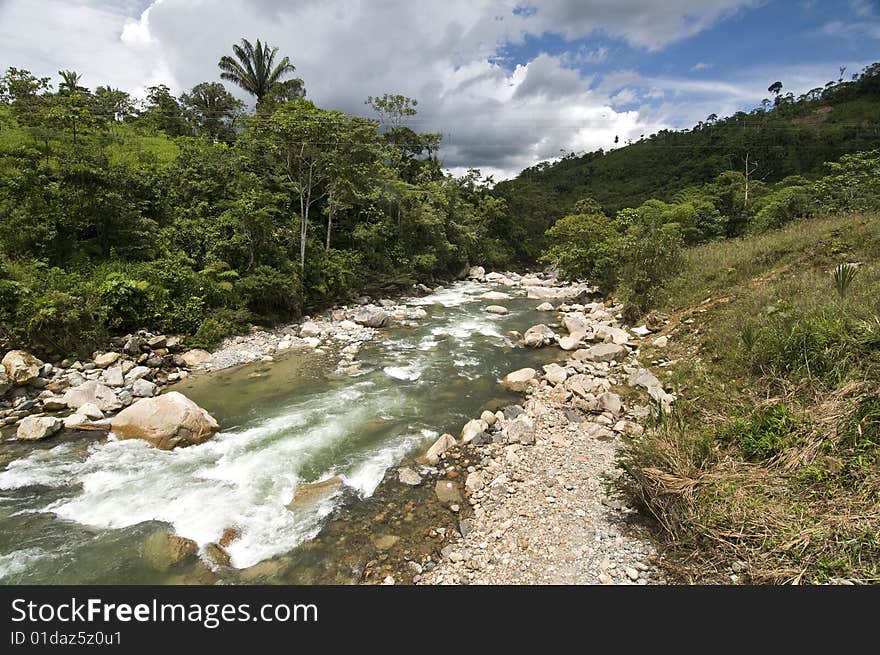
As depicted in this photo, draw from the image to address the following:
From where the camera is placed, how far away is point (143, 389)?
31.3 feet

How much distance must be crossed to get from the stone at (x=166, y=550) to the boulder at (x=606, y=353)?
33.3 ft

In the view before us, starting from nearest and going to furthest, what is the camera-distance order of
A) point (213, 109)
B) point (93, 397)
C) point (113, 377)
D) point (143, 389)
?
point (93, 397) → point (143, 389) → point (113, 377) → point (213, 109)

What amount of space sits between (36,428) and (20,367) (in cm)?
261

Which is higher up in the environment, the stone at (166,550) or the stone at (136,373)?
the stone at (136,373)

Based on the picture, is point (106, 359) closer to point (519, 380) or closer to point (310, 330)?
point (310, 330)

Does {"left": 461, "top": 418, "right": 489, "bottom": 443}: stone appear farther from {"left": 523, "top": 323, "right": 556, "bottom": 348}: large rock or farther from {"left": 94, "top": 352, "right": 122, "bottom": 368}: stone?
{"left": 94, "top": 352, "right": 122, "bottom": 368}: stone

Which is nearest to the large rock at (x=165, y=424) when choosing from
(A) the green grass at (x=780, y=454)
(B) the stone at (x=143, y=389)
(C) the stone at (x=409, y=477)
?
(B) the stone at (x=143, y=389)

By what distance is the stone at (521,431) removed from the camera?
24.2ft

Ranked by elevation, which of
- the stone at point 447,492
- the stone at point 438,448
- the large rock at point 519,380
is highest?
the large rock at point 519,380

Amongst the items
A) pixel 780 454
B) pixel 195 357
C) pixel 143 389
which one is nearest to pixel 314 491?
pixel 143 389

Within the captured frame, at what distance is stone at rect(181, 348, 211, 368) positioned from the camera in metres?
11.4

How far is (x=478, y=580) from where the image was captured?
4.44m

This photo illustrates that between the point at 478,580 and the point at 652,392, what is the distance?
19.2 ft

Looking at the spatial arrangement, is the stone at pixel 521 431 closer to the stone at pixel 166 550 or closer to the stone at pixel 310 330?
the stone at pixel 166 550
